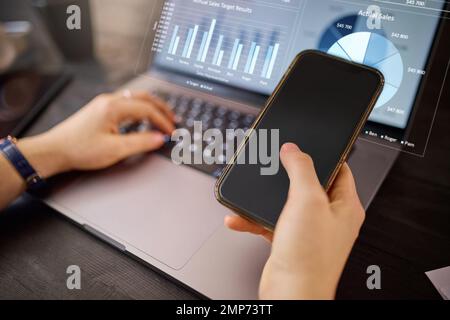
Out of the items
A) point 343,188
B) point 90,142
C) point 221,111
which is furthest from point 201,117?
point 343,188

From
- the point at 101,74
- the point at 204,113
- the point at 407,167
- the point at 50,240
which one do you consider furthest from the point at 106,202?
the point at 407,167

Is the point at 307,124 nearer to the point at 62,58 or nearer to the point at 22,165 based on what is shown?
the point at 22,165

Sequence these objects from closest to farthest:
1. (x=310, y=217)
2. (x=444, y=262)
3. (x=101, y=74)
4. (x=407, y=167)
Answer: (x=310, y=217)
(x=444, y=262)
(x=407, y=167)
(x=101, y=74)

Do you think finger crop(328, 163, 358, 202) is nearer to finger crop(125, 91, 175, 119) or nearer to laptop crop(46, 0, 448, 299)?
laptop crop(46, 0, 448, 299)

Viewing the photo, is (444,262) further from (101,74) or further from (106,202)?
(101,74)

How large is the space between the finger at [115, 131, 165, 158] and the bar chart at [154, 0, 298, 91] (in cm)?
11

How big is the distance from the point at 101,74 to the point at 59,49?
114 millimetres

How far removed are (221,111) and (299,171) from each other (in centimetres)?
25

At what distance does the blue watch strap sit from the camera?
478 millimetres

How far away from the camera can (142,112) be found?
56 cm

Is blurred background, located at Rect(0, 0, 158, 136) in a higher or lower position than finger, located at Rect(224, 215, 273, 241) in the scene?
higher

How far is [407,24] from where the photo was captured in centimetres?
43

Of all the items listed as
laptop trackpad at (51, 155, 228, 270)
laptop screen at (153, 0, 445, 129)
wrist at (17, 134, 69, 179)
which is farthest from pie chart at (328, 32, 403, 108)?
wrist at (17, 134, 69, 179)

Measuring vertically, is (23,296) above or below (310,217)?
below
